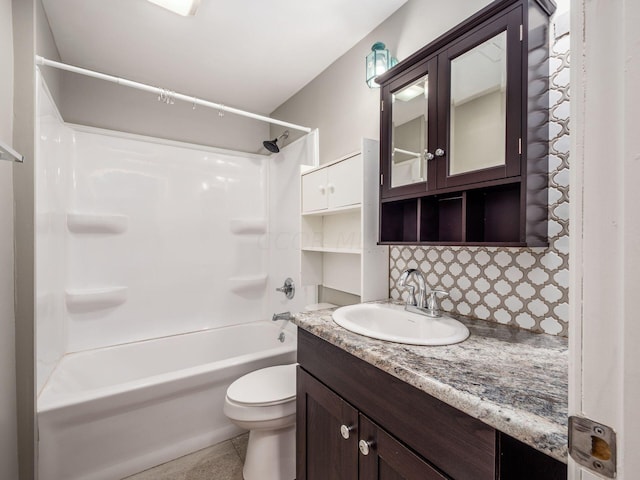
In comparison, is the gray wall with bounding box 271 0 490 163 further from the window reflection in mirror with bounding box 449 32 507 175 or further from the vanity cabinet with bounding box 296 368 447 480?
the vanity cabinet with bounding box 296 368 447 480

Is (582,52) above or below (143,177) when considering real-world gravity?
below

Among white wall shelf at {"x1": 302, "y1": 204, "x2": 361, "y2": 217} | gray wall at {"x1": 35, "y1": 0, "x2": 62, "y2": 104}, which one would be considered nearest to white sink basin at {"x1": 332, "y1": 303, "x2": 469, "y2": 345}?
white wall shelf at {"x1": 302, "y1": 204, "x2": 361, "y2": 217}

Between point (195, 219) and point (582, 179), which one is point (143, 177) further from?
point (582, 179)

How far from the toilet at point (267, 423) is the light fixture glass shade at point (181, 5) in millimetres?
1973

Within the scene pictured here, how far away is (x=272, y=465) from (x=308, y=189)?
1504 mm

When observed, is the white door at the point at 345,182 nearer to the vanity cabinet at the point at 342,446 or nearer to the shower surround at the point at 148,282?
the shower surround at the point at 148,282

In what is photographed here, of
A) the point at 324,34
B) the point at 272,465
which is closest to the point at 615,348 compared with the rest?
the point at 272,465

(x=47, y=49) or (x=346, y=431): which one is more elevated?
(x=47, y=49)

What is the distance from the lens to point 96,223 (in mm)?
2213

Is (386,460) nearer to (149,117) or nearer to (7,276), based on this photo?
(7,276)

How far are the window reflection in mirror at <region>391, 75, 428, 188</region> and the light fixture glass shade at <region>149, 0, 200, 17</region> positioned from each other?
1104 millimetres

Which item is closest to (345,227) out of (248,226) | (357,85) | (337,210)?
(337,210)

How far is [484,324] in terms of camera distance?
3.85ft

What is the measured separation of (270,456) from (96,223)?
1940 mm
